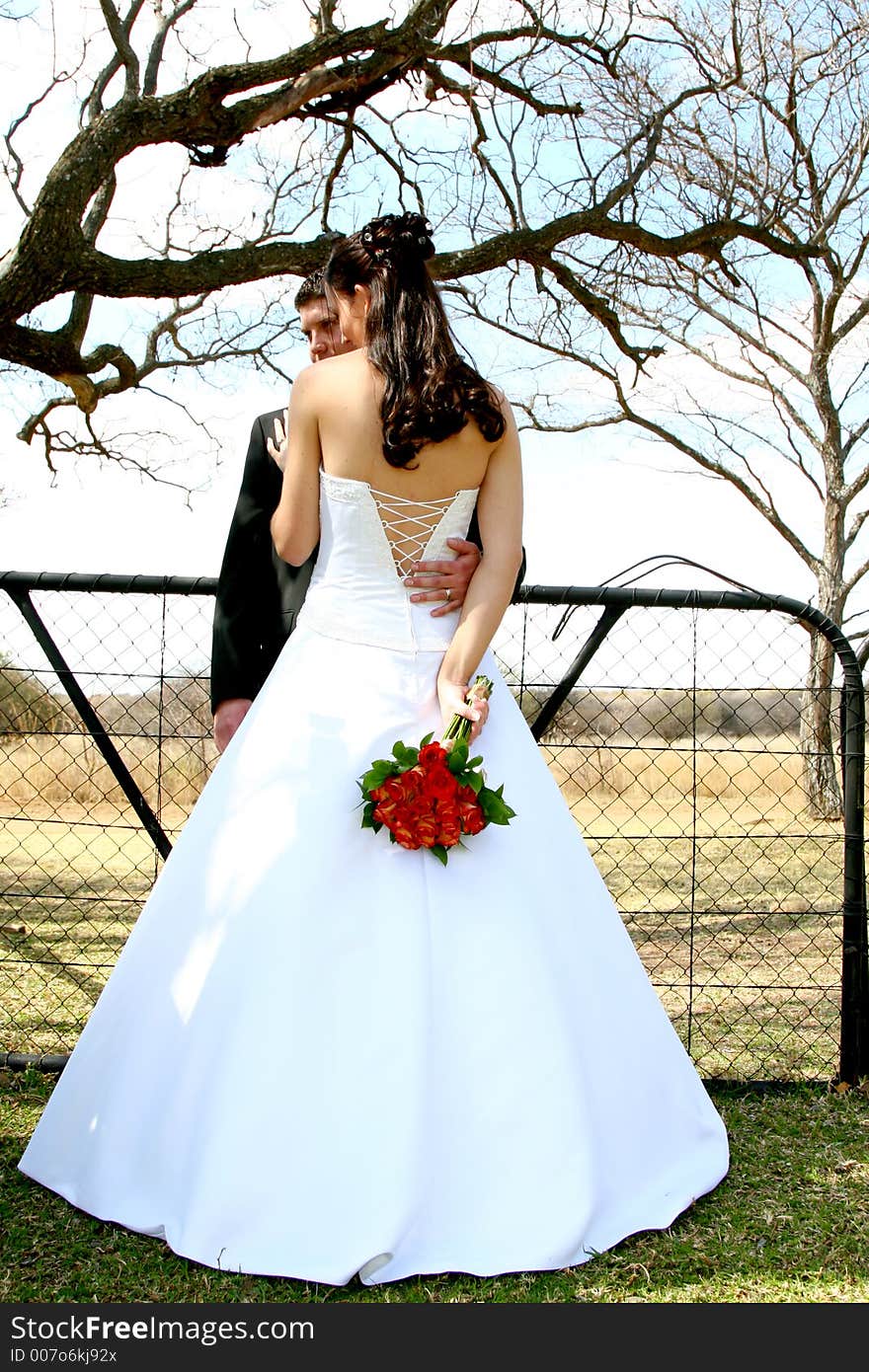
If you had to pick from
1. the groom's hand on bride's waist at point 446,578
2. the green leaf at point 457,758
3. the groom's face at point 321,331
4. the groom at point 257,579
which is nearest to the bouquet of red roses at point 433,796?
the green leaf at point 457,758

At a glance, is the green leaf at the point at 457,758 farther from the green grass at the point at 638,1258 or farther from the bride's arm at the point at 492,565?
the green grass at the point at 638,1258

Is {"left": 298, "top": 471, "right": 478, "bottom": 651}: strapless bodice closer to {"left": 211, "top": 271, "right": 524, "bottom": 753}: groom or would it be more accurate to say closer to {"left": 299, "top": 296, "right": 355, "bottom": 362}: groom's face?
{"left": 211, "top": 271, "right": 524, "bottom": 753}: groom

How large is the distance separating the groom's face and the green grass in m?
1.83

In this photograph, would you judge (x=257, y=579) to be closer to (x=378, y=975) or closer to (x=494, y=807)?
(x=494, y=807)

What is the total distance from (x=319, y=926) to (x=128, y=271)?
311 inches

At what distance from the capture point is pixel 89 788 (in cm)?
1020

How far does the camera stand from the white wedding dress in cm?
225

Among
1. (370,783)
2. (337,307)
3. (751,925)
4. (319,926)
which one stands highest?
(337,307)

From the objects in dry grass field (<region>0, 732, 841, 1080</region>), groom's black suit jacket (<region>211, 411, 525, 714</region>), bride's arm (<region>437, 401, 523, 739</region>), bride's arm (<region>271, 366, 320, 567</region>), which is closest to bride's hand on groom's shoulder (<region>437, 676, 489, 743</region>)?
bride's arm (<region>437, 401, 523, 739</region>)

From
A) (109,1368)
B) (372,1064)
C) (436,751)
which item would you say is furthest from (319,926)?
(109,1368)

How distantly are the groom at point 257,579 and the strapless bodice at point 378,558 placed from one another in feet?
0.93

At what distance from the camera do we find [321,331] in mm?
2926

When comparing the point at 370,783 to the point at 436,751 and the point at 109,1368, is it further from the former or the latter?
the point at 109,1368

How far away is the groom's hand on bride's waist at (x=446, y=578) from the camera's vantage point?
2611 mm
